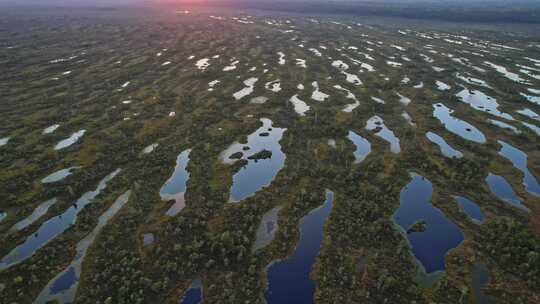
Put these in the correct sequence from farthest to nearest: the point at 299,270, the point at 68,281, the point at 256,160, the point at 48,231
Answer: the point at 256,160 → the point at 48,231 → the point at 299,270 → the point at 68,281

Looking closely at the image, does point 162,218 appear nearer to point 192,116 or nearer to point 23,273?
point 23,273

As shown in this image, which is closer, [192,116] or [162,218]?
[162,218]

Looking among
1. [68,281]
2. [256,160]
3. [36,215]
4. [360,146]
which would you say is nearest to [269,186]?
[256,160]

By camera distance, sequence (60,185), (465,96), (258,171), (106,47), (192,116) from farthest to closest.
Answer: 1. (106,47)
2. (465,96)
3. (192,116)
4. (258,171)
5. (60,185)

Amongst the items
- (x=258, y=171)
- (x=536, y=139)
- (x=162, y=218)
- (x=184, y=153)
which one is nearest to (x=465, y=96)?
(x=536, y=139)

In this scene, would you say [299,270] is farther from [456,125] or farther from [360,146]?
[456,125]

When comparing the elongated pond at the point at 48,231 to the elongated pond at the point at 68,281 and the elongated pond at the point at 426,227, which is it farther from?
the elongated pond at the point at 426,227
